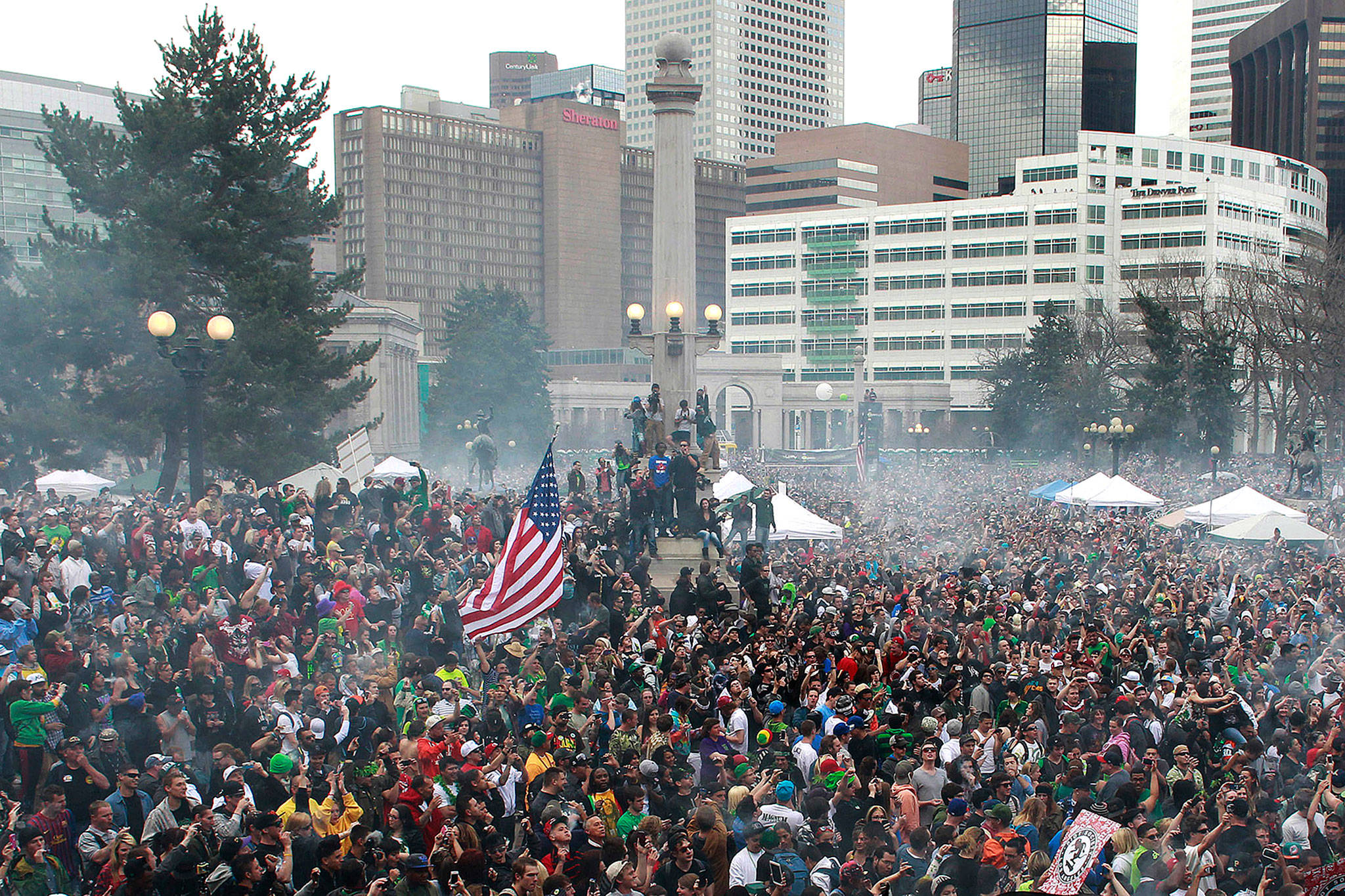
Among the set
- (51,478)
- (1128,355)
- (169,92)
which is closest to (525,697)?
(51,478)

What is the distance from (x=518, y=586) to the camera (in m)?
12.9

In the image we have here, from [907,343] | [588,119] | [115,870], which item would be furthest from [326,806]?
[588,119]

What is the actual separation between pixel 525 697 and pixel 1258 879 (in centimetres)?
621

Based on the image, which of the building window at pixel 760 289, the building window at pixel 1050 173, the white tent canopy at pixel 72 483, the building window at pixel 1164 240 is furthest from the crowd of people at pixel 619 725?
the building window at pixel 760 289

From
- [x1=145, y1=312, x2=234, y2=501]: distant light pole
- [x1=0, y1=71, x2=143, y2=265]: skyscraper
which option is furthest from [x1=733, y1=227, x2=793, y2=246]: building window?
[x1=145, y1=312, x2=234, y2=501]: distant light pole

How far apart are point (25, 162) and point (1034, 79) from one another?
128694 millimetres

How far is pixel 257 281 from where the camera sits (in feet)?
108

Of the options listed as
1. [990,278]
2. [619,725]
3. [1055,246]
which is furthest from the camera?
[990,278]

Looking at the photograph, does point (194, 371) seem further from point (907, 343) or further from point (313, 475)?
point (907, 343)

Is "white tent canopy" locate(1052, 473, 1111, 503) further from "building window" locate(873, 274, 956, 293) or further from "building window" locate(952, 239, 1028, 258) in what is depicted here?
"building window" locate(873, 274, 956, 293)

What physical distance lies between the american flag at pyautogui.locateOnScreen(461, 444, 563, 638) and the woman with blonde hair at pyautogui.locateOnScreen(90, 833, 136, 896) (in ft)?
17.0

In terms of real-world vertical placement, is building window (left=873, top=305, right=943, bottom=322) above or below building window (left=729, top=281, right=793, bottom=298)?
below

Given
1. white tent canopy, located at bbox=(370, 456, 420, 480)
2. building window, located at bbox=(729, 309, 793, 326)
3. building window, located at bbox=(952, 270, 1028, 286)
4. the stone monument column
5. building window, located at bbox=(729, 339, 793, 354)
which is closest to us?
the stone monument column

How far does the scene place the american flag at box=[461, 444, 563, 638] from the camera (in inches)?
495
